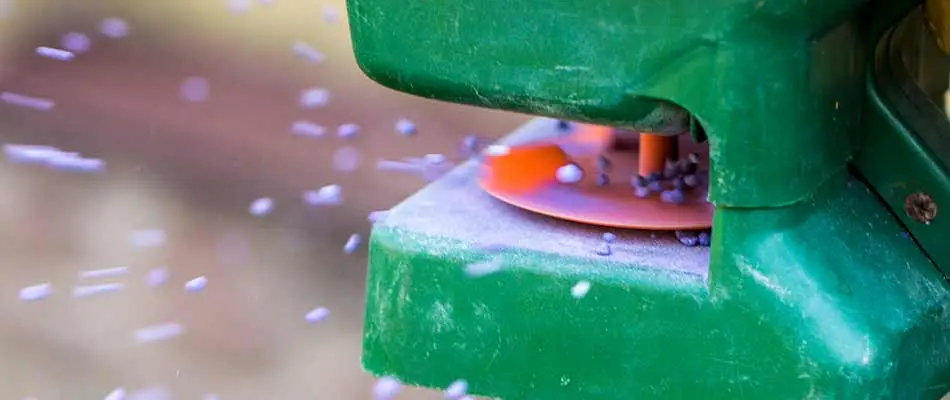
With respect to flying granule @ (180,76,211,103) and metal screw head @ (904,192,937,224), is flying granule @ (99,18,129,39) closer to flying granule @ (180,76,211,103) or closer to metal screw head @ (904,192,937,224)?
flying granule @ (180,76,211,103)

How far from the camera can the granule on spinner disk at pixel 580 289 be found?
104cm

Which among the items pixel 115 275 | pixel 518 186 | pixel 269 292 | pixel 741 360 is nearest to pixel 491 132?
pixel 269 292

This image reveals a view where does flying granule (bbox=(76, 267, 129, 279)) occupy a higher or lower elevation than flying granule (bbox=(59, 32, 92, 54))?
lower

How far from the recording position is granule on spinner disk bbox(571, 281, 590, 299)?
40.8 inches

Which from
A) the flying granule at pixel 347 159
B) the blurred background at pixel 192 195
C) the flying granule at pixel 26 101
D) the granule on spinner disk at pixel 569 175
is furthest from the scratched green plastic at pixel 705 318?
the flying granule at pixel 26 101

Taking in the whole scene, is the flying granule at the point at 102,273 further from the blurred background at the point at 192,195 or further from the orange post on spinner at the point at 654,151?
the orange post on spinner at the point at 654,151

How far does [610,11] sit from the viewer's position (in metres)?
0.95

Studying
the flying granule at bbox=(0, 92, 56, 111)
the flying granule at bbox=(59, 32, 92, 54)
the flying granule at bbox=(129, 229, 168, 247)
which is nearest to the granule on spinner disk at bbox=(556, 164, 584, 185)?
the flying granule at bbox=(129, 229, 168, 247)

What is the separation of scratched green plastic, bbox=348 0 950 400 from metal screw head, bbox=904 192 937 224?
0.01 m

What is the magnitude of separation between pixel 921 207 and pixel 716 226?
0.15 metres

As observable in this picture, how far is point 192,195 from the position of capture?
2.79 m

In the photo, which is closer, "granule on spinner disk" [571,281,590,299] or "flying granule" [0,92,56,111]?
"granule on spinner disk" [571,281,590,299]

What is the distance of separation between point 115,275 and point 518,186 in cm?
181

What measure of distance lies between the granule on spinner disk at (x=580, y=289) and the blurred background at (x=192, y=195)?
54.2 inches
